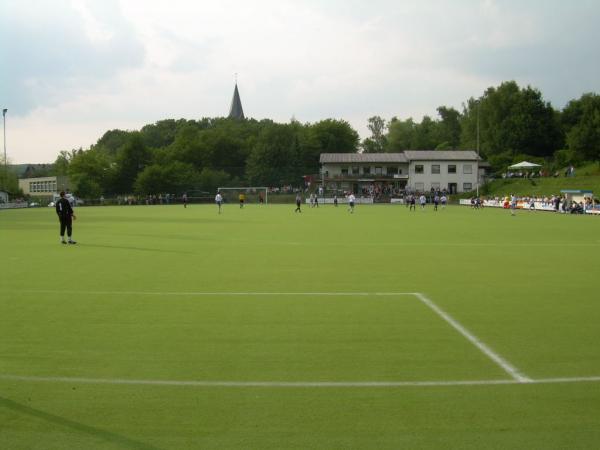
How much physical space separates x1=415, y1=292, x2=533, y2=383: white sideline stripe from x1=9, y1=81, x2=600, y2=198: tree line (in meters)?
76.2

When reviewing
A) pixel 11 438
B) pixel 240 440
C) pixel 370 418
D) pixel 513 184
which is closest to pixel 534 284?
pixel 370 418

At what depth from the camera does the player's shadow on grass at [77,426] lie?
396cm

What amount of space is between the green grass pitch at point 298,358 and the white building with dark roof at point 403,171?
78740 millimetres

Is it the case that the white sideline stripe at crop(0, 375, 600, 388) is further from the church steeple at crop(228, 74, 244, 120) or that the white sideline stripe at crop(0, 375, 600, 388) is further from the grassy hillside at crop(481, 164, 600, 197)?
the church steeple at crop(228, 74, 244, 120)

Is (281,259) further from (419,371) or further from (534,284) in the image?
(419,371)

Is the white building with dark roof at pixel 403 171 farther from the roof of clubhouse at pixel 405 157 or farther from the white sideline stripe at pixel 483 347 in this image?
the white sideline stripe at pixel 483 347

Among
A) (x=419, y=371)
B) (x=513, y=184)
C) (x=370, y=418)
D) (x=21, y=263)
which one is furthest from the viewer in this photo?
(x=513, y=184)

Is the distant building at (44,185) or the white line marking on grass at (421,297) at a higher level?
the distant building at (44,185)

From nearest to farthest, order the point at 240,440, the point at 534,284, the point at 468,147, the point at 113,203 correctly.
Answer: the point at 240,440, the point at 534,284, the point at 113,203, the point at 468,147

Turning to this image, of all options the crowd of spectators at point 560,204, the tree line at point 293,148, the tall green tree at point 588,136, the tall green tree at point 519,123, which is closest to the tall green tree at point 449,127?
the tree line at point 293,148

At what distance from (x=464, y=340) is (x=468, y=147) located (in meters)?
107

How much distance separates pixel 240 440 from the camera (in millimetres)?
4020

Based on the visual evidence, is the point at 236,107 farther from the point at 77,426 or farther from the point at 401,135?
the point at 77,426

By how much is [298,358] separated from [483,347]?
206 cm
